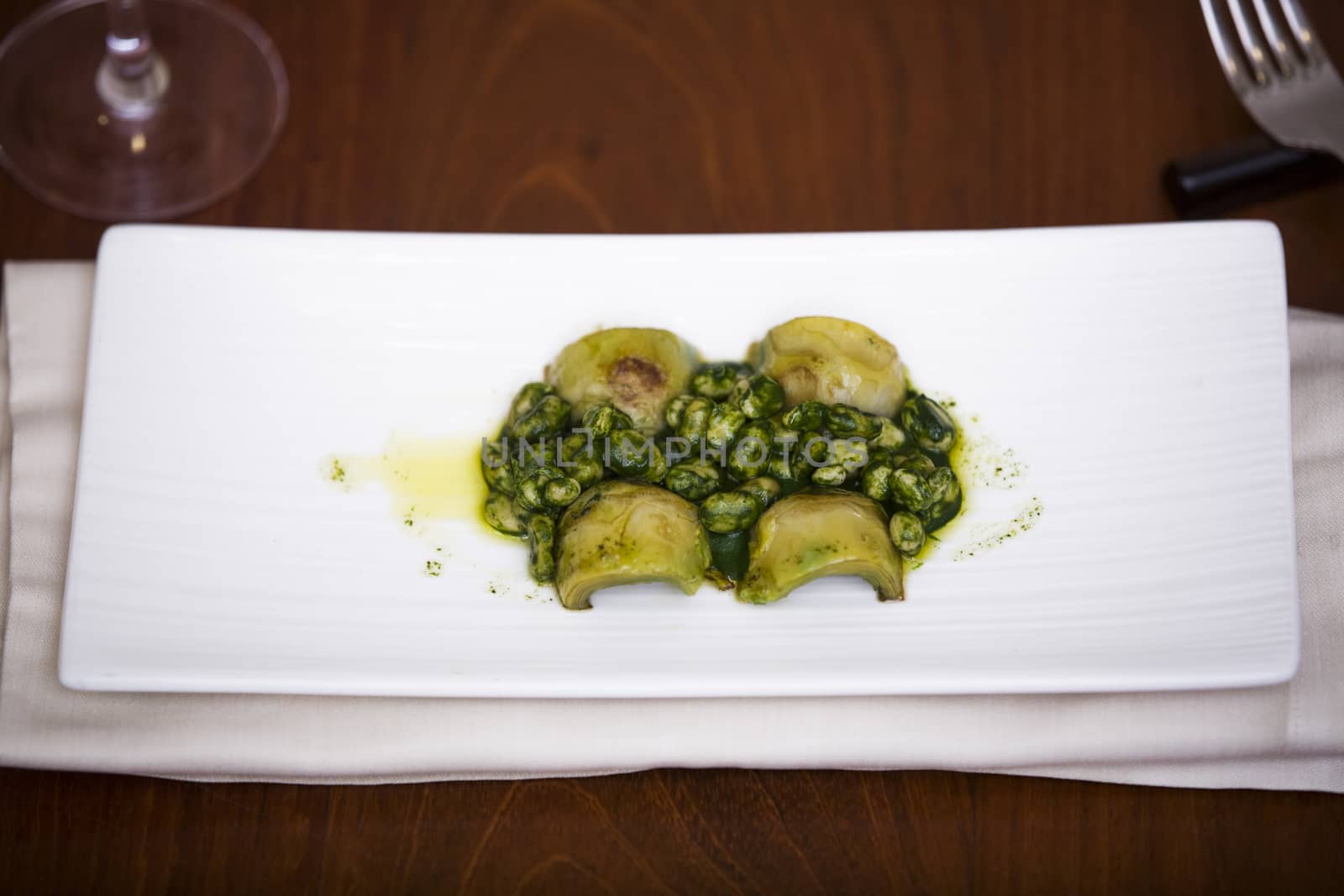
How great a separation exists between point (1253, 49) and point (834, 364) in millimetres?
1237

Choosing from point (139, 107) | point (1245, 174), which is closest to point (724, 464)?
point (1245, 174)

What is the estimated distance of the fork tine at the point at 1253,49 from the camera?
2580 mm

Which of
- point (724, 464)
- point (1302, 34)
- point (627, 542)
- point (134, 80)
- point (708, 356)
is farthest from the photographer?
point (134, 80)

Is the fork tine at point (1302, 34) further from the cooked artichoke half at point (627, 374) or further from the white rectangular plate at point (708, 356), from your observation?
the cooked artichoke half at point (627, 374)

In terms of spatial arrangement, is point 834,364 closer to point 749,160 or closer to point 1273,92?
point 749,160

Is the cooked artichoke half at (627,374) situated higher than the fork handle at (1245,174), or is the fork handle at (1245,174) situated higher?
the fork handle at (1245,174)

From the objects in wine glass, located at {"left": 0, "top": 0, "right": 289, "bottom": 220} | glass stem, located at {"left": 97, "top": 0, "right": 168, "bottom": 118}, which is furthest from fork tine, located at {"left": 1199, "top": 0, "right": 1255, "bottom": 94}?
glass stem, located at {"left": 97, "top": 0, "right": 168, "bottom": 118}

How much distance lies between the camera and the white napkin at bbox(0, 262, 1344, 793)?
2.14m

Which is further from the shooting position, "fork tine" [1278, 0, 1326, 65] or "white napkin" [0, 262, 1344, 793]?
"fork tine" [1278, 0, 1326, 65]

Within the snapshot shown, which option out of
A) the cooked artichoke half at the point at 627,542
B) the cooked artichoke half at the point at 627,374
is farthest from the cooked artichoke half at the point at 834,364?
the cooked artichoke half at the point at 627,542

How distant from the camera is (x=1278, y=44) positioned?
102 inches

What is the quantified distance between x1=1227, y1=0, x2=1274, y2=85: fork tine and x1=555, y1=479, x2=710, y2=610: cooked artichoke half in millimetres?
1595

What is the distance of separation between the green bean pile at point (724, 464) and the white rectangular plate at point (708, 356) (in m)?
0.09

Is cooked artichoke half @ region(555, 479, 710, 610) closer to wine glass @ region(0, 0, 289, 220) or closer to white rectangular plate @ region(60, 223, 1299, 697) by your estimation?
white rectangular plate @ region(60, 223, 1299, 697)
